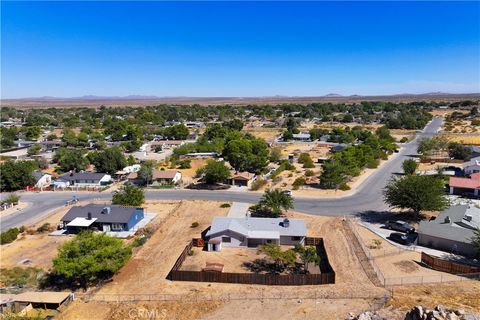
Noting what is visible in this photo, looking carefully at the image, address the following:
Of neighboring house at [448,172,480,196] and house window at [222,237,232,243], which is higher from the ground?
neighboring house at [448,172,480,196]

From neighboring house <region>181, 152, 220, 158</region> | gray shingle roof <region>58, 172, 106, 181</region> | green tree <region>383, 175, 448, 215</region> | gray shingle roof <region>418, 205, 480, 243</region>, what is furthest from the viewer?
neighboring house <region>181, 152, 220, 158</region>

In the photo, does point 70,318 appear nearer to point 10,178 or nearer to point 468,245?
point 468,245

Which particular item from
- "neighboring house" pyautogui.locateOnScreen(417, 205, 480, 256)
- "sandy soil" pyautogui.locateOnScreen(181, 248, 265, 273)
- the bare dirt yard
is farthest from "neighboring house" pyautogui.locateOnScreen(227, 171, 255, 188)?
"neighboring house" pyautogui.locateOnScreen(417, 205, 480, 256)

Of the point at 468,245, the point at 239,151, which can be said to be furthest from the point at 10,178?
the point at 468,245

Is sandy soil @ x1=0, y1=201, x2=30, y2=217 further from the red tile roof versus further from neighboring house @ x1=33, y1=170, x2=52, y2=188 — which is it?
the red tile roof

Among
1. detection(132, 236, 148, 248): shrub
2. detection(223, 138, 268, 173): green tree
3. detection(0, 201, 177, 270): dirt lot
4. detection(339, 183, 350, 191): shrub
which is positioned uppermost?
detection(223, 138, 268, 173): green tree

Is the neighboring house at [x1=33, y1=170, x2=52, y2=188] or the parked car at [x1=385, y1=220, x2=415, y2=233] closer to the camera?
the parked car at [x1=385, y1=220, x2=415, y2=233]

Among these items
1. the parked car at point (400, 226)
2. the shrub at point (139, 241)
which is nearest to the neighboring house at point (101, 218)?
the shrub at point (139, 241)

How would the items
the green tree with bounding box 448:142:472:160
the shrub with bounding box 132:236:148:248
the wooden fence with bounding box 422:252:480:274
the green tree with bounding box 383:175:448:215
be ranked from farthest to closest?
the green tree with bounding box 448:142:472:160
the green tree with bounding box 383:175:448:215
the shrub with bounding box 132:236:148:248
the wooden fence with bounding box 422:252:480:274
